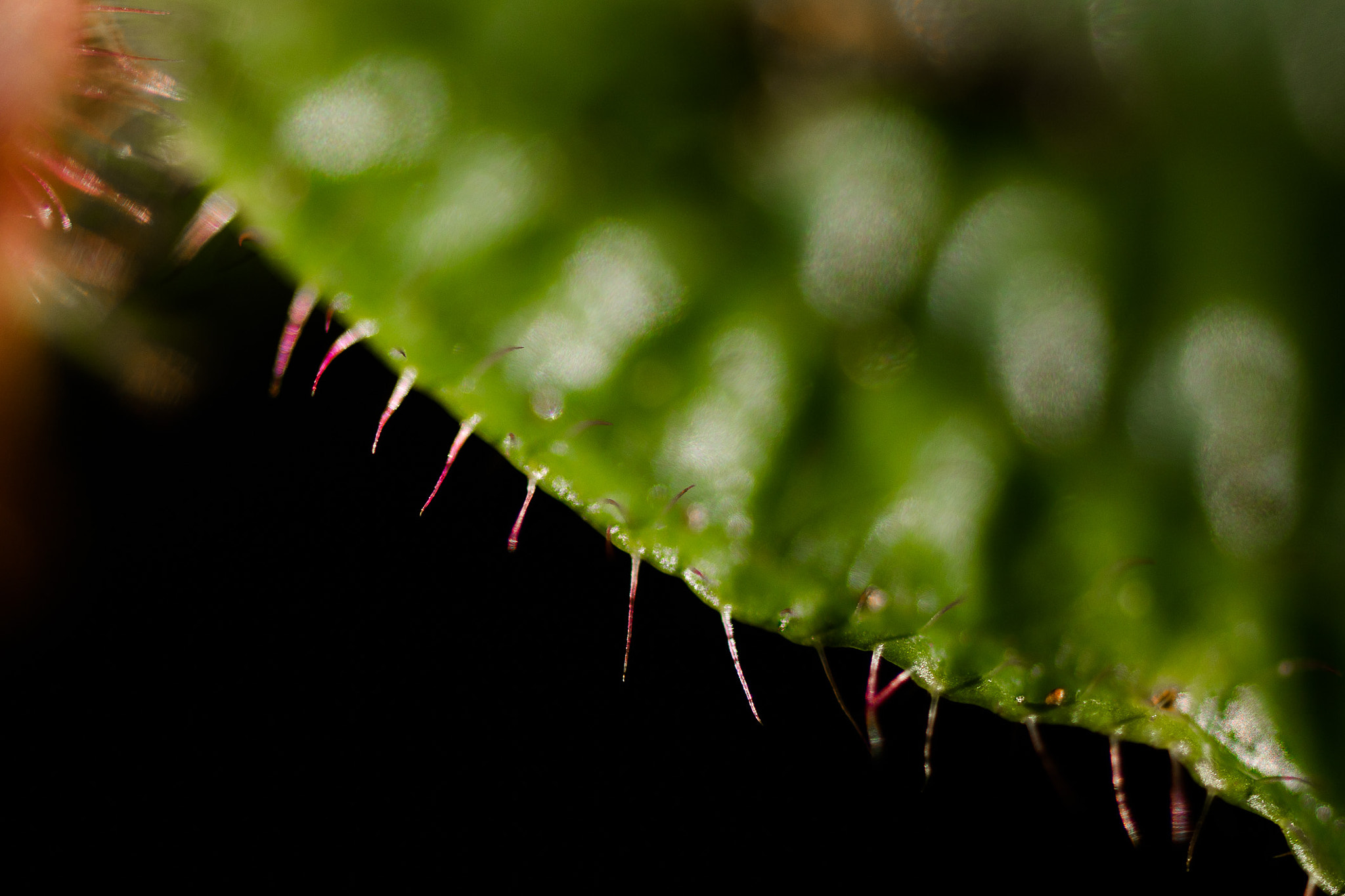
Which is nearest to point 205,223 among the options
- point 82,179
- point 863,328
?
point 82,179

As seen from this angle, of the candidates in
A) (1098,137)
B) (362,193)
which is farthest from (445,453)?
(1098,137)

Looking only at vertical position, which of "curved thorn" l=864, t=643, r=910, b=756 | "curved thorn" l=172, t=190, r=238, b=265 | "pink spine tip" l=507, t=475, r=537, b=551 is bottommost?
"curved thorn" l=864, t=643, r=910, b=756

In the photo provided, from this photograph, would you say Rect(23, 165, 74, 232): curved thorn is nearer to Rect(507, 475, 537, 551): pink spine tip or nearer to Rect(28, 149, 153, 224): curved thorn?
Rect(28, 149, 153, 224): curved thorn

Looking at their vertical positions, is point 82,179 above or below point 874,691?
above

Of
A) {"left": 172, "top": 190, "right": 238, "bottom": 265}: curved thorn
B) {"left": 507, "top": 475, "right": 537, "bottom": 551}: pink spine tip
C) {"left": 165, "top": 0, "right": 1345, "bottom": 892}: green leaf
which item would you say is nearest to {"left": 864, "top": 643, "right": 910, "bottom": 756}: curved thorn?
{"left": 165, "top": 0, "right": 1345, "bottom": 892}: green leaf

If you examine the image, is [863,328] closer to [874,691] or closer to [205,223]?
[874,691]

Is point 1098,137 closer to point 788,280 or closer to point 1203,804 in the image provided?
point 788,280
